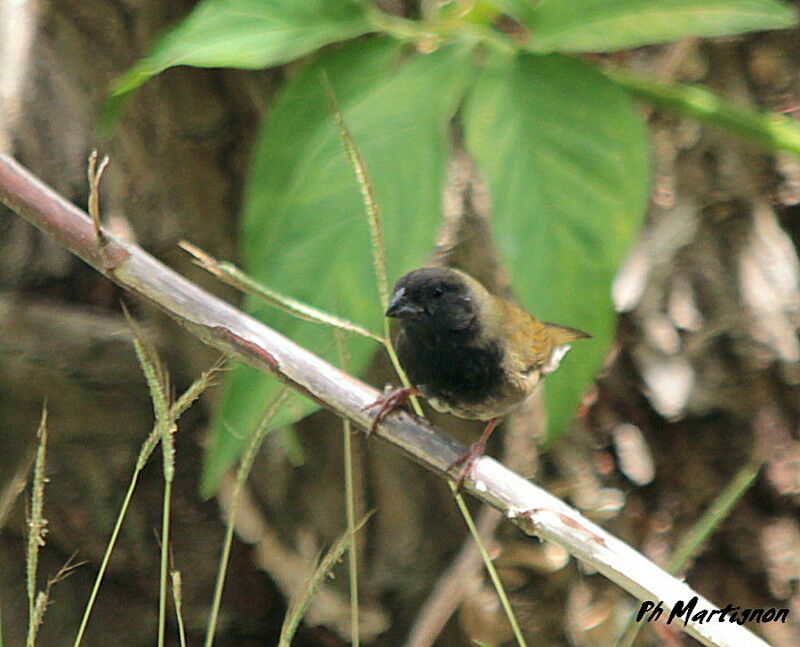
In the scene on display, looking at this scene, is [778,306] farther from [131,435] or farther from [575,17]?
[131,435]

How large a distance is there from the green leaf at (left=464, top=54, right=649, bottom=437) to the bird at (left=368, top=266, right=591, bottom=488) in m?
0.18

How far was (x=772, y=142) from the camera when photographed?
234 cm

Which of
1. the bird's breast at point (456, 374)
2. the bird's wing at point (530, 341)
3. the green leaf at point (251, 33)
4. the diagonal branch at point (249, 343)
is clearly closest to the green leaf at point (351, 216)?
the green leaf at point (251, 33)

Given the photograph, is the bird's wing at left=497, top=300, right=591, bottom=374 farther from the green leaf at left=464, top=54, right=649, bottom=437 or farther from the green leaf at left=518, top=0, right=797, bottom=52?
the green leaf at left=518, top=0, right=797, bottom=52

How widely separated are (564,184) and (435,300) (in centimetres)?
45

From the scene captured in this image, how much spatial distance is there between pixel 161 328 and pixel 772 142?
2.00 metres

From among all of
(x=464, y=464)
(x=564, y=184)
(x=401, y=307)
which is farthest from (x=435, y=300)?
(x=464, y=464)

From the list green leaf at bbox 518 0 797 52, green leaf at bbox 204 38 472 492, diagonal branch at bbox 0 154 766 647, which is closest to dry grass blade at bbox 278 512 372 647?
diagonal branch at bbox 0 154 766 647

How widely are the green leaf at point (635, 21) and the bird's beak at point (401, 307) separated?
640 millimetres

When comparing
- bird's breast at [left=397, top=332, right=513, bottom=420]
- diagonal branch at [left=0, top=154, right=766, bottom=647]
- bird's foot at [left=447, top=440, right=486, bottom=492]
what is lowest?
bird's breast at [left=397, top=332, right=513, bottom=420]

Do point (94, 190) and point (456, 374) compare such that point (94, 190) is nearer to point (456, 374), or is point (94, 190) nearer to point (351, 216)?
point (351, 216)

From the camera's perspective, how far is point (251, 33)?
7.11 feet

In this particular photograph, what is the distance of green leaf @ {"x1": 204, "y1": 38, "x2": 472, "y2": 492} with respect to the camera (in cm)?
213

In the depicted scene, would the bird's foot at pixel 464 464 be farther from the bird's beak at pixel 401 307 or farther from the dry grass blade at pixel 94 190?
the dry grass blade at pixel 94 190
